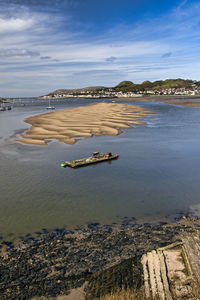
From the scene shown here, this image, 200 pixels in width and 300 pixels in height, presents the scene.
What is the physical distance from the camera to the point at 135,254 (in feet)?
44.6

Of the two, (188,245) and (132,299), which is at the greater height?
(188,245)

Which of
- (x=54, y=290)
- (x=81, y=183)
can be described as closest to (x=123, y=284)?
(x=54, y=290)

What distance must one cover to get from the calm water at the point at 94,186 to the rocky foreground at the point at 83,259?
1.68 metres

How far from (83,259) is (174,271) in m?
5.19

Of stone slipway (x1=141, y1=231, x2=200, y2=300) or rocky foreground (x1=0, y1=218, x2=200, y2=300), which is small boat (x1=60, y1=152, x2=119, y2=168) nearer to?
rocky foreground (x1=0, y1=218, x2=200, y2=300)

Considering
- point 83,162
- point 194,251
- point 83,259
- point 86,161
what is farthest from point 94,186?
point 194,251

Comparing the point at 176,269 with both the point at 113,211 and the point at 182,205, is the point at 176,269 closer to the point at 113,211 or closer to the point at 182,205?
the point at 113,211

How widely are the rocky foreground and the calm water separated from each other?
5.52ft

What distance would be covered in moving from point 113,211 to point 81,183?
270 inches

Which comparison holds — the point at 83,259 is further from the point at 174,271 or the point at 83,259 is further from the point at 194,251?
the point at 194,251

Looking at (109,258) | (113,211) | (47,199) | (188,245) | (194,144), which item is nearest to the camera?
(188,245)

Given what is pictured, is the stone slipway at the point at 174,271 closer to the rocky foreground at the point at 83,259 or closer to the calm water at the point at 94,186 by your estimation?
the rocky foreground at the point at 83,259

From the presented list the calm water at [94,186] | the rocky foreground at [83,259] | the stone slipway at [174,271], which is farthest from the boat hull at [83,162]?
the stone slipway at [174,271]

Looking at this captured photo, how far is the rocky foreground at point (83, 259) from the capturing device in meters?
11.5
